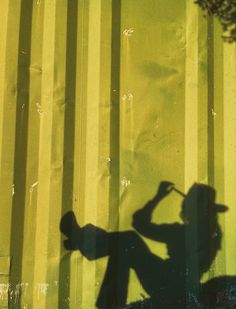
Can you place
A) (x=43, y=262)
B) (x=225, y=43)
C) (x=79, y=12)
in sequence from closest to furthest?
(x=43, y=262) → (x=79, y=12) → (x=225, y=43)

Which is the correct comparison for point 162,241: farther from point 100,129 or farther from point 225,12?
point 225,12

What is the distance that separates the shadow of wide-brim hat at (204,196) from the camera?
2506mm

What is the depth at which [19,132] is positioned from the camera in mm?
2312

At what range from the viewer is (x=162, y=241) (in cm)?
244

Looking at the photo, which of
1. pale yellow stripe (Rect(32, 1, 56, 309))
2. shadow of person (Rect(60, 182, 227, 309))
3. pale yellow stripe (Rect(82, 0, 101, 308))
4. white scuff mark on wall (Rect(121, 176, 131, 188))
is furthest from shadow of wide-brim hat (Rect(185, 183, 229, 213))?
pale yellow stripe (Rect(32, 1, 56, 309))

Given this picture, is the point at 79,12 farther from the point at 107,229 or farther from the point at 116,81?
the point at 107,229

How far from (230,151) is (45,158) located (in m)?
0.93

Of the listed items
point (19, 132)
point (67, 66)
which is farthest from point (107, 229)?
point (67, 66)

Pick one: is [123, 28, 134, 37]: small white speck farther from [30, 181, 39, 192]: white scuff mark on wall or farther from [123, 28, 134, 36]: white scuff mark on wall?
[30, 181, 39, 192]: white scuff mark on wall

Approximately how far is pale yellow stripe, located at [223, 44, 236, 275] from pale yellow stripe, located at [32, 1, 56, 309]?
35.2 inches

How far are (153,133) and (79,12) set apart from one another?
68 cm

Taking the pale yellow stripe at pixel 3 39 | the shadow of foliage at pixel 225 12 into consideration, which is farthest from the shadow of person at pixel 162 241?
the shadow of foliage at pixel 225 12

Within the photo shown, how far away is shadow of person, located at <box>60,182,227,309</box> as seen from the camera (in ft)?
7.71

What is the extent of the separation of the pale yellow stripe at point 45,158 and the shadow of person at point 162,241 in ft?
0.34
